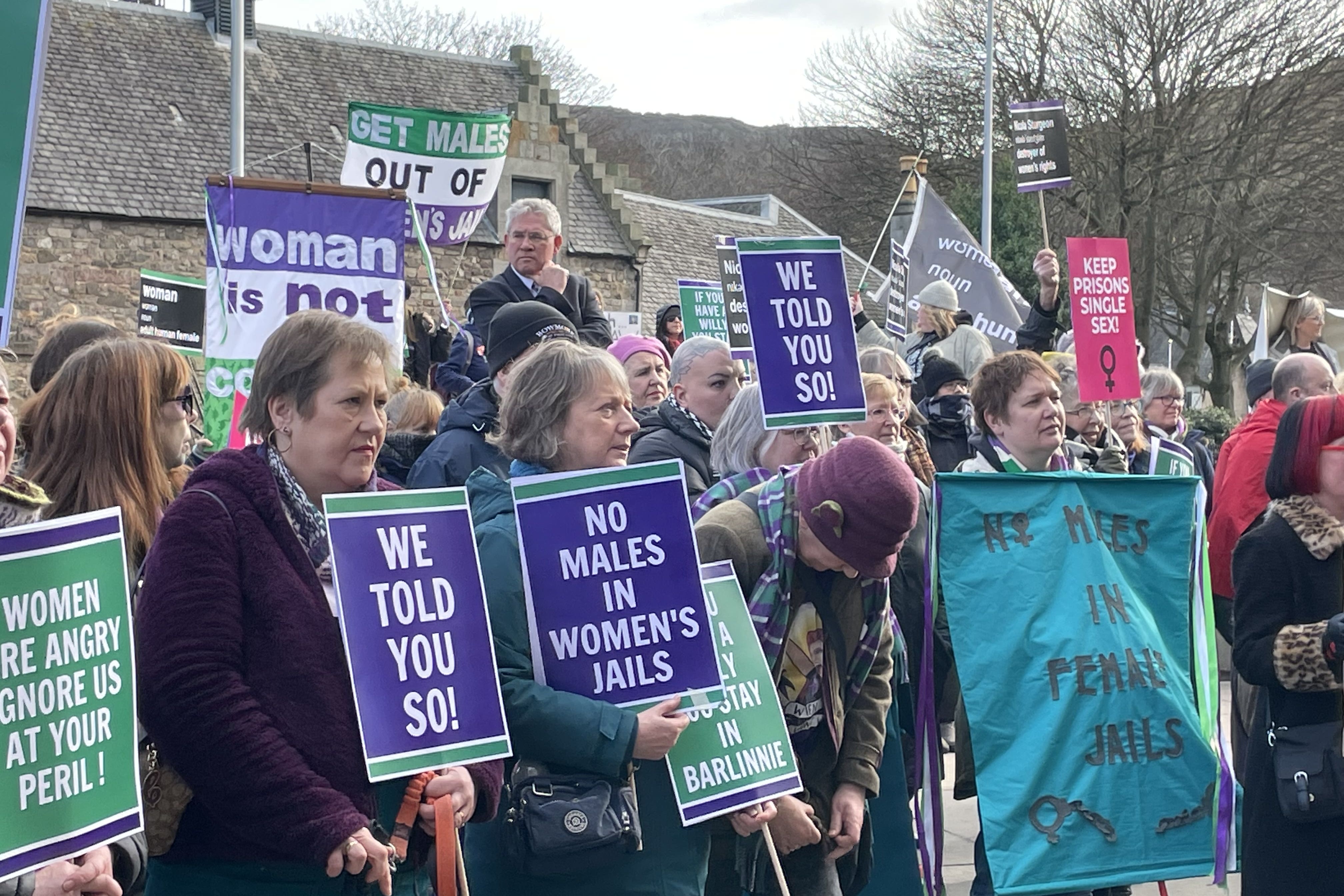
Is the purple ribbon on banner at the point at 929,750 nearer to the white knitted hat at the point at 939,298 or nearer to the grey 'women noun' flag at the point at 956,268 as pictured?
the white knitted hat at the point at 939,298

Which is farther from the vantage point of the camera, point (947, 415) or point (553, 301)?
point (947, 415)

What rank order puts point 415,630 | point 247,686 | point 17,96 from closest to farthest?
point 17,96 < point 247,686 < point 415,630

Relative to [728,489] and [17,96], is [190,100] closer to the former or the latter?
[728,489]

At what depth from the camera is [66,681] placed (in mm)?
2576

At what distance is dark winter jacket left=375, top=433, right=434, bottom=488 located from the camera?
5.84 metres

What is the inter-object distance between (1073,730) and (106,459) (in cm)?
284

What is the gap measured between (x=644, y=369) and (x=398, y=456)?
1098 mm

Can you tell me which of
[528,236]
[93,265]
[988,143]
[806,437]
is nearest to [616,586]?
[806,437]

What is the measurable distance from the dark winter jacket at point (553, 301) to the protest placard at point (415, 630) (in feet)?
11.3

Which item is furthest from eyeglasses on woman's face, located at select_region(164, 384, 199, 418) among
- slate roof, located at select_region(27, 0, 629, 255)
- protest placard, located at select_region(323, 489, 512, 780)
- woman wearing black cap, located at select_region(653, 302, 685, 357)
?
slate roof, located at select_region(27, 0, 629, 255)

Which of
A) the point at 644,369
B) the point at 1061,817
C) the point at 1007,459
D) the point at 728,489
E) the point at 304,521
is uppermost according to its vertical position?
the point at 644,369

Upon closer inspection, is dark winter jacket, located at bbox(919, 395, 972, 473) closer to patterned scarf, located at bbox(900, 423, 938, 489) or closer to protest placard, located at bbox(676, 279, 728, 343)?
patterned scarf, located at bbox(900, 423, 938, 489)

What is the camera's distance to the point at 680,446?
5566 mm

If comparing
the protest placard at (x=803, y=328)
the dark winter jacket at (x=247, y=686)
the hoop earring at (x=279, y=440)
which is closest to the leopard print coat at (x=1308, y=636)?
the protest placard at (x=803, y=328)
